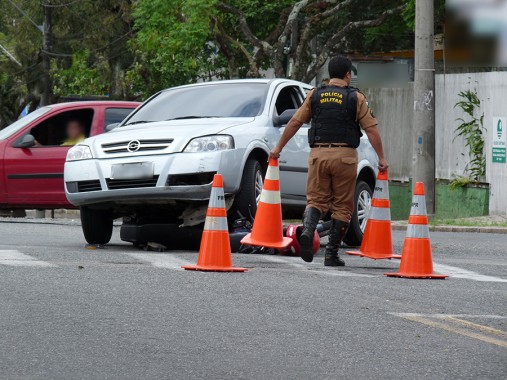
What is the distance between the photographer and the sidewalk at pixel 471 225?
19.1 meters

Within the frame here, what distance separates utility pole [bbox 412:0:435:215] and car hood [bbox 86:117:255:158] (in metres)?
→ 9.04

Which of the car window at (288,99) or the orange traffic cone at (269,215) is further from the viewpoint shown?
the car window at (288,99)

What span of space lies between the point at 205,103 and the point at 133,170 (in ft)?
4.99

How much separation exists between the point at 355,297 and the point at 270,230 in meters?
2.71

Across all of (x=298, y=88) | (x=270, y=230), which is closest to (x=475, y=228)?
(x=298, y=88)

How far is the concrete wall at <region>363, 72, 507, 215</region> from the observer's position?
21922 mm

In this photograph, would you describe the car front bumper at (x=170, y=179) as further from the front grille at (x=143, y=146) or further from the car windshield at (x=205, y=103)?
the car windshield at (x=205, y=103)

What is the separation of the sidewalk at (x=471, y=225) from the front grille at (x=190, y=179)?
297 inches

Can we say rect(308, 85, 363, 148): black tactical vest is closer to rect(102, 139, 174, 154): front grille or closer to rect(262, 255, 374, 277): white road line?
rect(262, 255, 374, 277): white road line

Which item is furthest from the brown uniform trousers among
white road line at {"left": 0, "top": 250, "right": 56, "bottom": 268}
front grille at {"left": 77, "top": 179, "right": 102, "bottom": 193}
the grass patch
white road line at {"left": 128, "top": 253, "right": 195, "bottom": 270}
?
the grass patch

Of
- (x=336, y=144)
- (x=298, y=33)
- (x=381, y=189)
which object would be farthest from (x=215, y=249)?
(x=298, y=33)

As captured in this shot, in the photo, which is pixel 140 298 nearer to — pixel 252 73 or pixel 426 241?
pixel 426 241

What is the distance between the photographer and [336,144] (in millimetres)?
11719

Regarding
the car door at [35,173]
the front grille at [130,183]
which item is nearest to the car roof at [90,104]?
the car door at [35,173]
